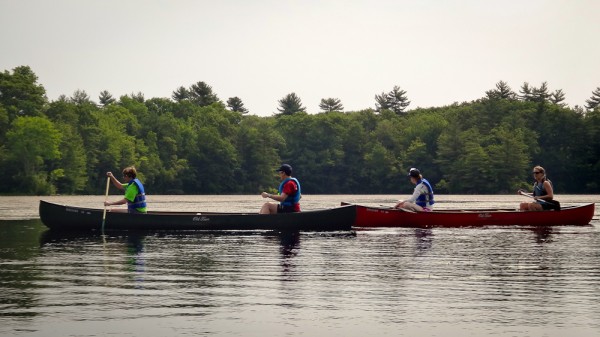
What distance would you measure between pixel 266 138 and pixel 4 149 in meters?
41.3

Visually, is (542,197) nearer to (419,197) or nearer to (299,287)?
(419,197)

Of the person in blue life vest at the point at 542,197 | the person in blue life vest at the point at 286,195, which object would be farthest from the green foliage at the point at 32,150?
the person in blue life vest at the point at 286,195

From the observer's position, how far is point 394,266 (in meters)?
16.9

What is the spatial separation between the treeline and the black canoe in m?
68.0

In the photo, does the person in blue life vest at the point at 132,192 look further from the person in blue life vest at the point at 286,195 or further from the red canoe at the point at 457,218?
the red canoe at the point at 457,218

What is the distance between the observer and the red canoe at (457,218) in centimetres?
2831

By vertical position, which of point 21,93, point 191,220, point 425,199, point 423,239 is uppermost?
point 21,93

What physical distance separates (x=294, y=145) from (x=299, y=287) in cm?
12381

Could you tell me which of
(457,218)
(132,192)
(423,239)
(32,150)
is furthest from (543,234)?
(32,150)

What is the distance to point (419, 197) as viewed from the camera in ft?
93.2

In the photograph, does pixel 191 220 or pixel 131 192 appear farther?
pixel 191 220

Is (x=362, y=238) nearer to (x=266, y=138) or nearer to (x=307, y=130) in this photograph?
(x=266, y=138)

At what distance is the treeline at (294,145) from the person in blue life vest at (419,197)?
6868 centimetres

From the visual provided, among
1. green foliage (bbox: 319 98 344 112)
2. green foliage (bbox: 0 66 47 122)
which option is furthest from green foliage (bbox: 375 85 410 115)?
green foliage (bbox: 0 66 47 122)
